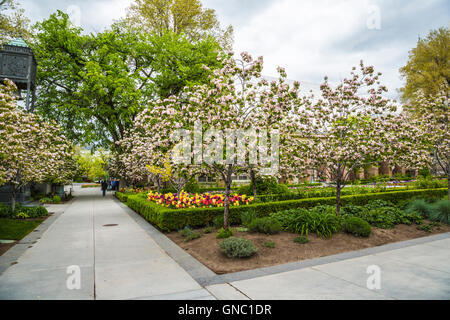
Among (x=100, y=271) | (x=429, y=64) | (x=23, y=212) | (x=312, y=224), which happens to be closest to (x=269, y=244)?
(x=312, y=224)

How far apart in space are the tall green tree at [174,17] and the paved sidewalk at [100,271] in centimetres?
2373

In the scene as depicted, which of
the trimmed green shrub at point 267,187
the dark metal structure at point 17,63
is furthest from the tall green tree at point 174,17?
the trimmed green shrub at point 267,187

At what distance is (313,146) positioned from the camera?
30.4 feet

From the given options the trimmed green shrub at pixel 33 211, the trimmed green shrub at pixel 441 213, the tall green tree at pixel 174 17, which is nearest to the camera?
the trimmed green shrub at pixel 441 213

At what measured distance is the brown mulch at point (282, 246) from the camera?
20.4ft

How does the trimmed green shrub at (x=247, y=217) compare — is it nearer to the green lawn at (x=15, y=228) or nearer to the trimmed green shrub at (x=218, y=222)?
the trimmed green shrub at (x=218, y=222)

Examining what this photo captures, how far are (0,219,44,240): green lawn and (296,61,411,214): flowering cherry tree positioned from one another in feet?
32.5

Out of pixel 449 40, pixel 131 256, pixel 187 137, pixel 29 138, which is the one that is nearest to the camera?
pixel 131 256

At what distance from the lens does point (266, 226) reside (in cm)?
807
